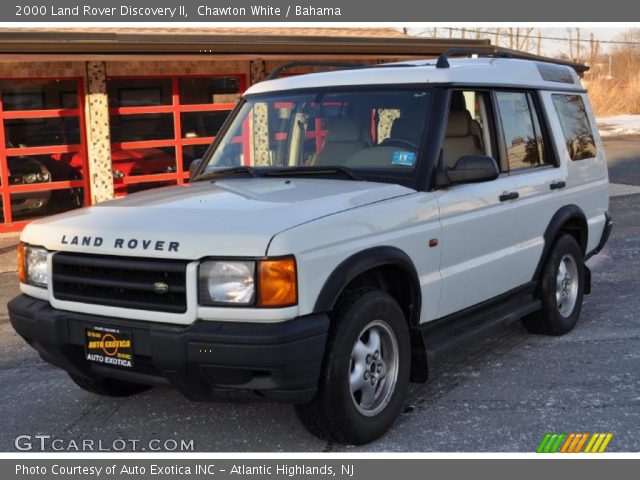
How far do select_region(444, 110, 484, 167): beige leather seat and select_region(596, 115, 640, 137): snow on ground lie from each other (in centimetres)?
3073

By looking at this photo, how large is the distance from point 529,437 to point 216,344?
1799 millimetres

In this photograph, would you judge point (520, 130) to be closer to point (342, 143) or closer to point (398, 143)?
point (398, 143)

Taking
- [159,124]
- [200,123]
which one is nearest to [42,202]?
[159,124]

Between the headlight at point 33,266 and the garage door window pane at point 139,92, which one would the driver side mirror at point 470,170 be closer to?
the headlight at point 33,266

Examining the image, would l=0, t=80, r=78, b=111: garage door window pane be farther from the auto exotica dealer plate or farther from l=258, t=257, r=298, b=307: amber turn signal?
l=258, t=257, r=298, b=307: amber turn signal

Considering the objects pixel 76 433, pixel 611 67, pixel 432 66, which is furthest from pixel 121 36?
pixel 611 67

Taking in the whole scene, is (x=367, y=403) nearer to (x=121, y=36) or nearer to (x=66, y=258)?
(x=66, y=258)

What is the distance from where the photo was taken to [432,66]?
Answer: 5203 millimetres

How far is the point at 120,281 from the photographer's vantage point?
12.8ft

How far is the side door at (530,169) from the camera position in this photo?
551 cm

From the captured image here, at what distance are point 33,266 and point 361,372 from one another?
1851mm

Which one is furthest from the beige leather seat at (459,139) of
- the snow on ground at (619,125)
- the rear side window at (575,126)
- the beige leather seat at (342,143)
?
the snow on ground at (619,125)

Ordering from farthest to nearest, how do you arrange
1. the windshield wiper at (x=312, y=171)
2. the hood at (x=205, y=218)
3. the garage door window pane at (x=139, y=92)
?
the garage door window pane at (x=139, y=92), the windshield wiper at (x=312, y=171), the hood at (x=205, y=218)

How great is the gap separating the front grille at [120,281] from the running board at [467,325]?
1529mm
